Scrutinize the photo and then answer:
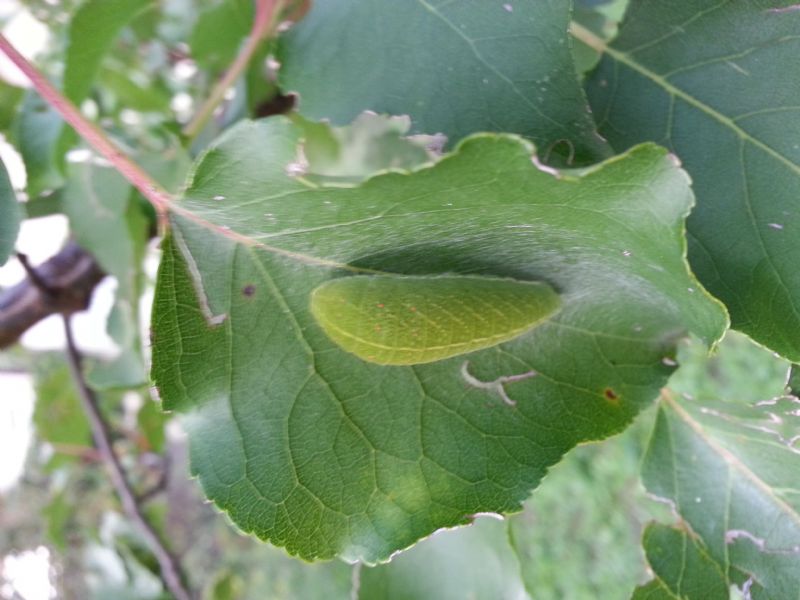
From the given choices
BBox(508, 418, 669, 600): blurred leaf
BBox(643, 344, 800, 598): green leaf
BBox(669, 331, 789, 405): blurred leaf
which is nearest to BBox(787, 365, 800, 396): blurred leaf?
BBox(643, 344, 800, 598): green leaf

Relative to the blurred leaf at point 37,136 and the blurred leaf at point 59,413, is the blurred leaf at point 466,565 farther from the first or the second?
the blurred leaf at point 59,413

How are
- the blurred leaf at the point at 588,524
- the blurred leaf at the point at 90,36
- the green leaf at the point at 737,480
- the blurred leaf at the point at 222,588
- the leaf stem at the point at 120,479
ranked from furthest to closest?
the blurred leaf at the point at 588,524
the blurred leaf at the point at 222,588
the leaf stem at the point at 120,479
the blurred leaf at the point at 90,36
the green leaf at the point at 737,480

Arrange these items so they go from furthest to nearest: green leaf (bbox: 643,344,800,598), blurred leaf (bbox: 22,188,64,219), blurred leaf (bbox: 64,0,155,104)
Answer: blurred leaf (bbox: 22,188,64,219)
blurred leaf (bbox: 64,0,155,104)
green leaf (bbox: 643,344,800,598)

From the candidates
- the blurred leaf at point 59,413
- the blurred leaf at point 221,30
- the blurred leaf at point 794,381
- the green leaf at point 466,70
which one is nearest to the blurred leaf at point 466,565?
the blurred leaf at point 794,381

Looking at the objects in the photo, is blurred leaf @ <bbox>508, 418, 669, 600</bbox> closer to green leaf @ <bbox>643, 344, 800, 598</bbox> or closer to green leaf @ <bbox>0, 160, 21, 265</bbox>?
green leaf @ <bbox>643, 344, 800, 598</bbox>

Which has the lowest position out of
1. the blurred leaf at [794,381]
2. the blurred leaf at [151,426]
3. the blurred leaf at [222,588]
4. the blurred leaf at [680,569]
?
the blurred leaf at [222,588]

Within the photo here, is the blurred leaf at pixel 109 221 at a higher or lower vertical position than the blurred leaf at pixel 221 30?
lower

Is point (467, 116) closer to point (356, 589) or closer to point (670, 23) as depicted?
point (670, 23)

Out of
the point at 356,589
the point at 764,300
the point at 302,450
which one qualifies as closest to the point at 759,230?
the point at 764,300

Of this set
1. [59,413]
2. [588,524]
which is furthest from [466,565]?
[588,524]
